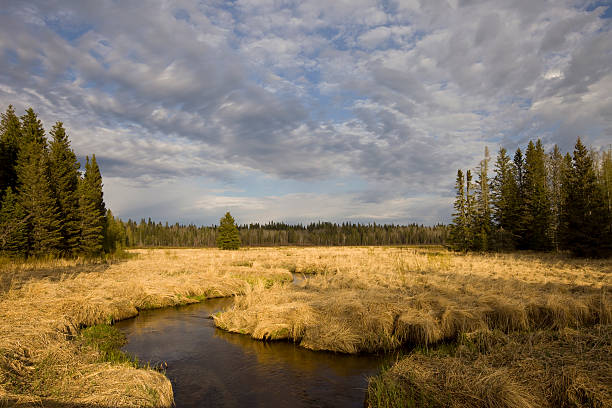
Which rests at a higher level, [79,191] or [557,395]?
[79,191]

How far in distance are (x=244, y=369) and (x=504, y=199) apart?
53014 millimetres

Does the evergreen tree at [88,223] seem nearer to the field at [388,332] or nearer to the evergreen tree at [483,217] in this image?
the field at [388,332]

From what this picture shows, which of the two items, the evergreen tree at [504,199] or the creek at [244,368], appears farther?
the evergreen tree at [504,199]

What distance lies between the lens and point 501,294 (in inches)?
571

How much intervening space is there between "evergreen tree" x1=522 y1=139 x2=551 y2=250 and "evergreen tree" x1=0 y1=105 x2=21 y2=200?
6276 cm

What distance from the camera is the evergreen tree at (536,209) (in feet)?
150

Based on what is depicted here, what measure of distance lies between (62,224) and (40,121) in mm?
12538

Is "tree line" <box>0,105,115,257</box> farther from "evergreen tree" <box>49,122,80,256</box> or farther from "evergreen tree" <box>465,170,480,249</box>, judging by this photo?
"evergreen tree" <box>465,170,480,249</box>

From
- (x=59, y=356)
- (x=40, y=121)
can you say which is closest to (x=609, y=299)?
(x=59, y=356)

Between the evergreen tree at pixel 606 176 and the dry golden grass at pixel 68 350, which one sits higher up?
the evergreen tree at pixel 606 176

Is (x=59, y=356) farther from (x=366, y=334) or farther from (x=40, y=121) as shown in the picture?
(x=40, y=121)

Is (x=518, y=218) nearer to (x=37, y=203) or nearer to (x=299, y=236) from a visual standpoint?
(x=37, y=203)

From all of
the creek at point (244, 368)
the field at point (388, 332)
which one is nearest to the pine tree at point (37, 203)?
the field at point (388, 332)

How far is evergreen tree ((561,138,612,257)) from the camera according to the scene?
109 feet
